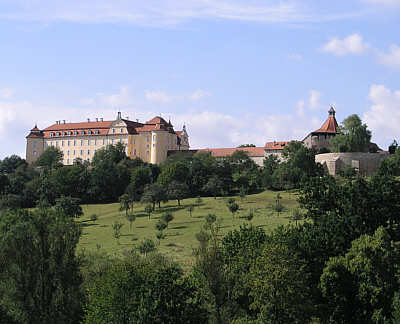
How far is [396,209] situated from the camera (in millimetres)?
38156

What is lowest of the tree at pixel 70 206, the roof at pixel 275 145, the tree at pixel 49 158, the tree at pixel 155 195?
the tree at pixel 70 206

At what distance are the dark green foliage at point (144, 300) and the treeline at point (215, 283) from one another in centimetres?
5

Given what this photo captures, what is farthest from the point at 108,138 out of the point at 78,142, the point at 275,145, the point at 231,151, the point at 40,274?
the point at 40,274

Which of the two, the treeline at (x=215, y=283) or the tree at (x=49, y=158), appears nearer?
the treeline at (x=215, y=283)

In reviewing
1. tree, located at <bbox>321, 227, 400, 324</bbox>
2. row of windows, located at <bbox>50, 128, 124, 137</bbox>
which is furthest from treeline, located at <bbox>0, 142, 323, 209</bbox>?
tree, located at <bbox>321, 227, 400, 324</bbox>

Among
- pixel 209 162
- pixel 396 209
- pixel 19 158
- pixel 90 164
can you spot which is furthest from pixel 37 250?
pixel 19 158

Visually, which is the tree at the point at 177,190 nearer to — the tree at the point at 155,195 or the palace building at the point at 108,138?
the tree at the point at 155,195

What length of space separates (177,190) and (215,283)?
176ft

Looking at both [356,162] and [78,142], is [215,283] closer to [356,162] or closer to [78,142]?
[356,162]

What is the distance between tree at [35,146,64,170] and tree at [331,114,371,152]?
53.1 meters

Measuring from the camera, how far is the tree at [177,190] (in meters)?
83.5

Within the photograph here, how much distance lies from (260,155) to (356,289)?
282ft

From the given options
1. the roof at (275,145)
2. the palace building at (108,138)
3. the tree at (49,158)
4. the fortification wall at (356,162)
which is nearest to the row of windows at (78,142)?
the palace building at (108,138)

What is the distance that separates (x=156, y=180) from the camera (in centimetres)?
10019
